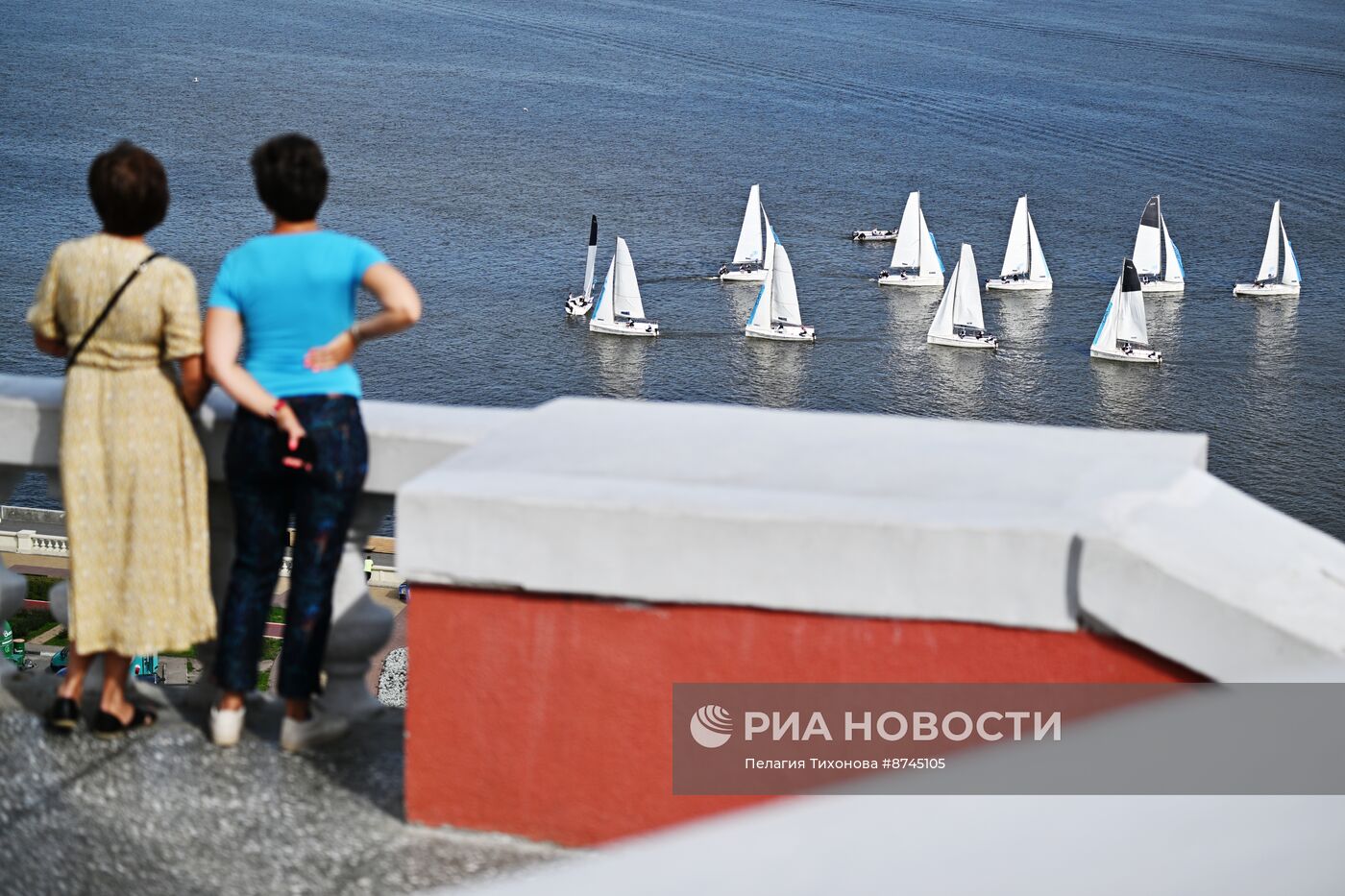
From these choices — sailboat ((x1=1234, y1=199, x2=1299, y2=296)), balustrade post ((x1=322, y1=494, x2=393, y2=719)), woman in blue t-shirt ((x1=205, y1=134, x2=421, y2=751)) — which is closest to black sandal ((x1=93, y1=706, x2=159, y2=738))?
balustrade post ((x1=322, y1=494, x2=393, y2=719))

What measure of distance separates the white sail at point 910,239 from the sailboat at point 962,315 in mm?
6107

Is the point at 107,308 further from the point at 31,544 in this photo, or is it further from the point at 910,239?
the point at 910,239

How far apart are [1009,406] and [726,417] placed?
1896 inches

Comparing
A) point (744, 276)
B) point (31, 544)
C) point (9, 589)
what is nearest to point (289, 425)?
point (9, 589)

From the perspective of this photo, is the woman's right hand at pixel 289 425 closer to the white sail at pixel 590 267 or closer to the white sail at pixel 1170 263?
the white sail at pixel 590 267

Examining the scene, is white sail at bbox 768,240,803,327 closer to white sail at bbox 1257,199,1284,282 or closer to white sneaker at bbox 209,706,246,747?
white sail at bbox 1257,199,1284,282

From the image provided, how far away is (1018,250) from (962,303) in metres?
7.71

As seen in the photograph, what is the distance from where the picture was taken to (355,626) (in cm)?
359

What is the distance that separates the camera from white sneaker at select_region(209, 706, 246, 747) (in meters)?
3.54

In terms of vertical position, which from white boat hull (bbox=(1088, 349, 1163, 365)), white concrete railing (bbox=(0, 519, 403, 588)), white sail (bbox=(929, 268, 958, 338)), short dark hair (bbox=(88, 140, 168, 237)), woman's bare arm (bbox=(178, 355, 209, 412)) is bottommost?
white concrete railing (bbox=(0, 519, 403, 588))

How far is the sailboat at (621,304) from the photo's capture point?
54.9 m

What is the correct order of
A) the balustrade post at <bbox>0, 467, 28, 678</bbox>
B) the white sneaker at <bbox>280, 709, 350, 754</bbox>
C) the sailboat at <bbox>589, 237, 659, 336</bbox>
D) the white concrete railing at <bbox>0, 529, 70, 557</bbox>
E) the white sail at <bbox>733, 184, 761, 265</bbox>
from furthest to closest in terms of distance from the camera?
the white sail at <bbox>733, 184, 761, 265</bbox> < the sailboat at <bbox>589, 237, 659, 336</bbox> < the white concrete railing at <bbox>0, 529, 70, 557</bbox> < the balustrade post at <bbox>0, 467, 28, 678</bbox> < the white sneaker at <bbox>280, 709, 350, 754</bbox>

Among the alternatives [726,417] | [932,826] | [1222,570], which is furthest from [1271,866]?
[726,417]

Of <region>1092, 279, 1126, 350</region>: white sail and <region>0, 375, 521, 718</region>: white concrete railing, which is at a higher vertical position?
<region>0, 375, 521, 718</region>: white concrete railing
